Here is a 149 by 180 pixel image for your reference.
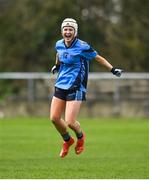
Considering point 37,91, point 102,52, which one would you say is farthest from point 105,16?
point 37,91

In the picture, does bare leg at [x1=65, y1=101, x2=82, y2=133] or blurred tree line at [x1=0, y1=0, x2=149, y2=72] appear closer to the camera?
bare leg at [x1=65, y1=101, x2=82, y2=133]

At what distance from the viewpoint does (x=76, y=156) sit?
14.9 metres

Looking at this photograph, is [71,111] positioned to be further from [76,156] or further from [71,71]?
[76,156]

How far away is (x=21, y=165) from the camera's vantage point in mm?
12656

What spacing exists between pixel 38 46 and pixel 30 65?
1323mm

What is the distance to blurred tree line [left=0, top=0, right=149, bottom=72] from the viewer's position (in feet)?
136

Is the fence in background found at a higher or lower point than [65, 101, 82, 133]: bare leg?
lower

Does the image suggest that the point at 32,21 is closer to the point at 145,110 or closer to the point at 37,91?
the point at 37,91

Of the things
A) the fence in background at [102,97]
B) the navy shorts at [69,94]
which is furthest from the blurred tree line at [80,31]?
the navy shorts at [69,94]

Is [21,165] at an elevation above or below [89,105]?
above

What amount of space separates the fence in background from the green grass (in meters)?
6.48

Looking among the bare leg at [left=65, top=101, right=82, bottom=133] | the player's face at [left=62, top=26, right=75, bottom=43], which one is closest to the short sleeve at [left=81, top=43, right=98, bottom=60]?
the player's face at [left=62, top=26, right=75, bottom=43]

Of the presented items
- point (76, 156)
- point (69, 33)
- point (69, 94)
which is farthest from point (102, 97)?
point (69, 33)

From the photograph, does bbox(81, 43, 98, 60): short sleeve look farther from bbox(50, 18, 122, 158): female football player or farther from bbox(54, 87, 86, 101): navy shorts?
bbox(54, 87, 86, 101): navy shorts
